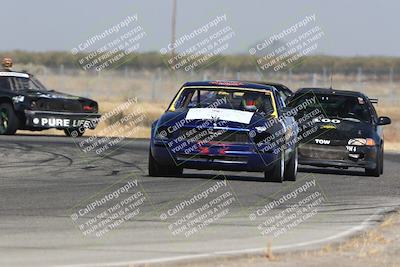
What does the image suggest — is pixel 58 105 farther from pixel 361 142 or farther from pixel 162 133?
pixel 162 133

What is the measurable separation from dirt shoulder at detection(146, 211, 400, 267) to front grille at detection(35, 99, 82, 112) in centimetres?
1393

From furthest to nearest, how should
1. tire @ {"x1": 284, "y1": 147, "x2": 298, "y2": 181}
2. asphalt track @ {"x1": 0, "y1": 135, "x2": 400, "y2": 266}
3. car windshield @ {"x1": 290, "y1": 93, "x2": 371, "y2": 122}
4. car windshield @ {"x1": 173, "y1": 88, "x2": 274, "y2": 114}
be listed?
car windshield @ {"x1": 290, "y1": 93, "x2": 371, "y2": 122} < tire @ {"x1": 284, "y1": 147, "x2": 298, "y2": 181} < car windshield @ {"x1": 173, "y1": 88, "x2": 274, "y2": 114} < asphalt track @ {"x1": 0, "y1": 135, "x2": 400, "y2": 266}

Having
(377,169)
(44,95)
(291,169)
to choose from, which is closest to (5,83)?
(44,95)

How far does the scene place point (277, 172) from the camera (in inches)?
567

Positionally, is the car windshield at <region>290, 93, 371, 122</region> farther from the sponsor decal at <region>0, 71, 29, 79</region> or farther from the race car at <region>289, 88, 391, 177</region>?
the sponsor decal at <region>0, 71, 29, 79</region>

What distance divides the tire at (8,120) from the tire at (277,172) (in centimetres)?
945

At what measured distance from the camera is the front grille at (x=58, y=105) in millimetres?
22484

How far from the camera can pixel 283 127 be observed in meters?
14.4

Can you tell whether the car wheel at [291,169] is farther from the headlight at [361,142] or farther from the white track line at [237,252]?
the white track line at [237,252]

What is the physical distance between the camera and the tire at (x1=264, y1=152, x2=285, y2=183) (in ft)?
46.9

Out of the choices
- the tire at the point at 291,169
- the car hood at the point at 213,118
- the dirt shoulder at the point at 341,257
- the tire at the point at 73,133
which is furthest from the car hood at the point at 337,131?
the tire at the point at 73,133

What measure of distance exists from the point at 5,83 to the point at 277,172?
10526 mm

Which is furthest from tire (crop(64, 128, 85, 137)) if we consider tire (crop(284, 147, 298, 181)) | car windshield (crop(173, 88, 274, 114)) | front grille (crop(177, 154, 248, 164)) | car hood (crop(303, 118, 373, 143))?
front grille (crop(177, 154, 248, 164))

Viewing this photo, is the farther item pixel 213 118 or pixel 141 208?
pixel 213 118
